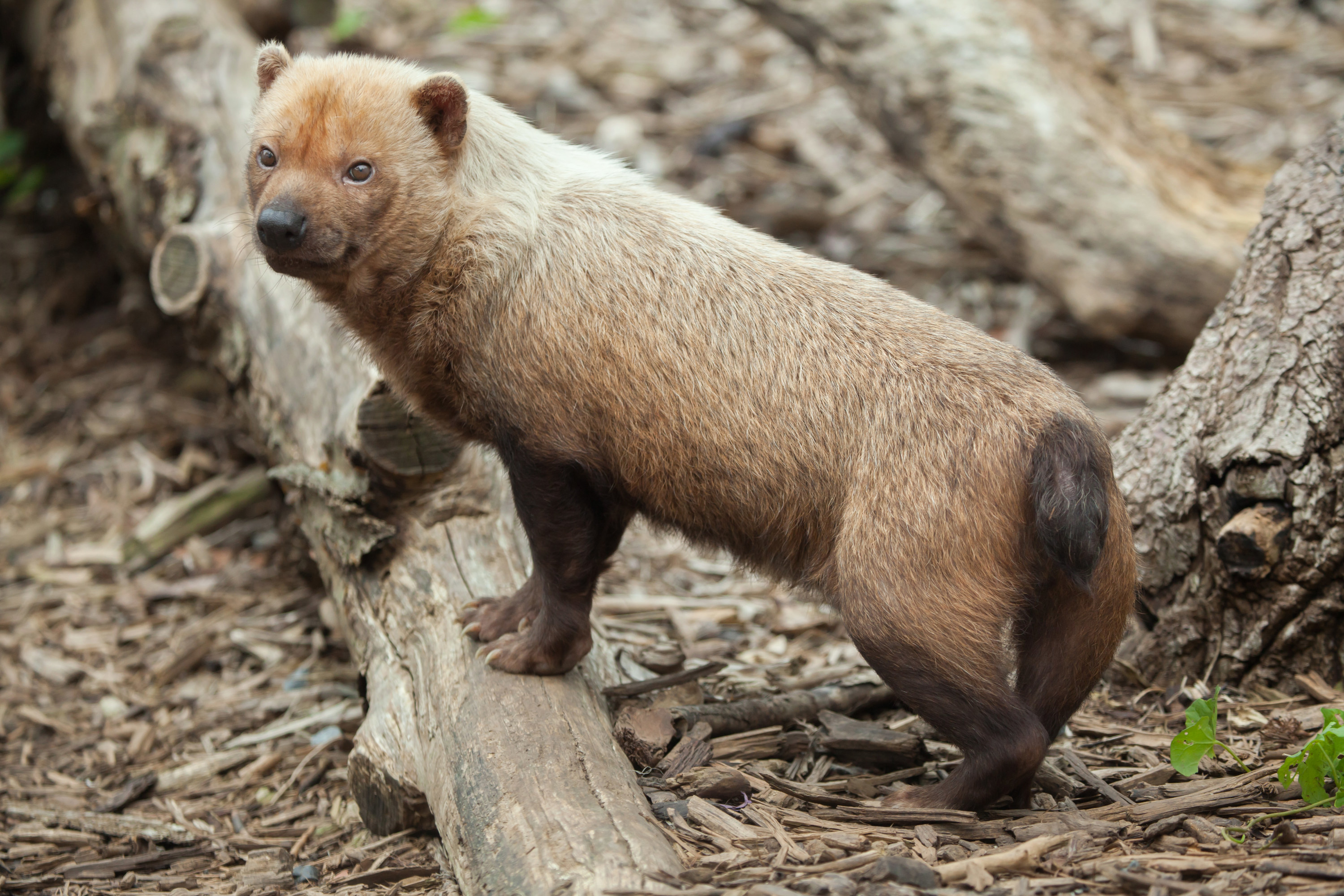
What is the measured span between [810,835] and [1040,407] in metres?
1.67

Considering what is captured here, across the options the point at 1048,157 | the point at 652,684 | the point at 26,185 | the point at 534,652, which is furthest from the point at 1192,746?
the point at 26,185

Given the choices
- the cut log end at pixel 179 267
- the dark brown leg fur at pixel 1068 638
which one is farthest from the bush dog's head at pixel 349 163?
the dark brown leg fur at pixel 1068 638

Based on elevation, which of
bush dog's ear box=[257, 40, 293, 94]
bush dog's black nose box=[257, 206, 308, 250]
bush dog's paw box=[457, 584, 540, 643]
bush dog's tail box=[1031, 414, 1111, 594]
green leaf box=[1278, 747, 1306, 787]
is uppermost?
bush dog's ear box=[257, 40, 293, 94]

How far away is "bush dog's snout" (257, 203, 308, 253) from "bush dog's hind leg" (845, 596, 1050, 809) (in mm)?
2398

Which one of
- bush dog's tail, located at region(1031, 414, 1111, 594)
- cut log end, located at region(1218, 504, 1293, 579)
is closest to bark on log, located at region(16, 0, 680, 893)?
bush dog's tail, located at region(1031, 414, 1111, 594)

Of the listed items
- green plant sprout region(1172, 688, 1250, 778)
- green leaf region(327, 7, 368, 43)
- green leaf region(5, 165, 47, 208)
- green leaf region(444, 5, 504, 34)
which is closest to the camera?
green plant sprout region(1172, 688, 1250, 778)

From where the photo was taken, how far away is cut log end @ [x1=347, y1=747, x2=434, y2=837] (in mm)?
4371

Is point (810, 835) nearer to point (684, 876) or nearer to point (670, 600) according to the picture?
point (684, 876)

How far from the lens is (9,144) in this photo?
894 centimetres

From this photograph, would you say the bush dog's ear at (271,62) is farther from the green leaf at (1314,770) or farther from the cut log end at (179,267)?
the green leaf at (1314,770)

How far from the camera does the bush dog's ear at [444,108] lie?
14.4ft

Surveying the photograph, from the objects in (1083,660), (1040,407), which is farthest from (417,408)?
(1083,660)

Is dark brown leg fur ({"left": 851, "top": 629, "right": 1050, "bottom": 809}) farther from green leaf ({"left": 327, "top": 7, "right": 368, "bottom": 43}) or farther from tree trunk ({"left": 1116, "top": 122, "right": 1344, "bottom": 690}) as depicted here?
green leaf ({"left": 327, "top": 7, "right": 368, "bottom": 43})

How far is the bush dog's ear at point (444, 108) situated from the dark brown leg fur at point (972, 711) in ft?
8.00
